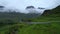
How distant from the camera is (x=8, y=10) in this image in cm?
235

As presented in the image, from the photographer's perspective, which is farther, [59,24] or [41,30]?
[59,24]

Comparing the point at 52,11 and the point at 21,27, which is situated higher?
the point at 52,11

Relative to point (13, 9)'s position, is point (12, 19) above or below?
below

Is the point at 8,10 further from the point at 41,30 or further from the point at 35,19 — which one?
the point at 41,30

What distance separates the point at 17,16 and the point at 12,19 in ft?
0.42

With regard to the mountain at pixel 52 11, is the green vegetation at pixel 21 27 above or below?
below

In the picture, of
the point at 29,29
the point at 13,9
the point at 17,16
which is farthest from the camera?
the point at 13,9

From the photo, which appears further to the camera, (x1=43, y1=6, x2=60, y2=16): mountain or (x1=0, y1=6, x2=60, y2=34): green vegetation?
(x1=43, y1=6, x2=60, y2=16): mountain

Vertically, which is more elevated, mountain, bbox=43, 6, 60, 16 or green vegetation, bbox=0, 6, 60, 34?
mountain, bbox=43, 6, 60, 16

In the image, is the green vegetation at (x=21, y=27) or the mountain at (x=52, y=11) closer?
the green vegetation at (x=21, y=27)

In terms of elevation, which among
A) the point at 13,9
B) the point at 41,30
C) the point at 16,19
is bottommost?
the point at 41,30

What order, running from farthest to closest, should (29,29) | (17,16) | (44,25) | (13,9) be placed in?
(13,9) < (17,16) < (44,25) < (29,29)

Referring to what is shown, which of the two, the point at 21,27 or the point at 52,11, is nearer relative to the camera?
the point at 21,27

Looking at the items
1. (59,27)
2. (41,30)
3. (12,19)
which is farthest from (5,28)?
(59,27)
